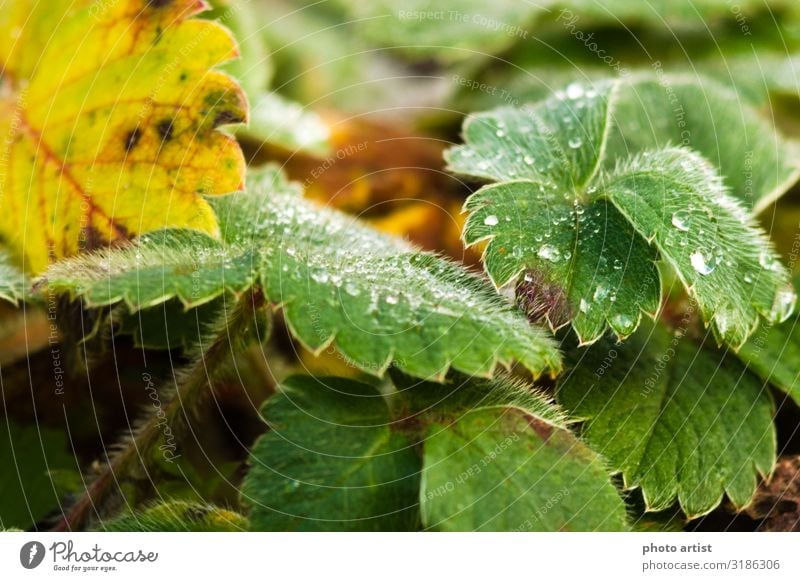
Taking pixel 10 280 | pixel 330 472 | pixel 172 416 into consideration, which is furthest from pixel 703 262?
pixel 10 280

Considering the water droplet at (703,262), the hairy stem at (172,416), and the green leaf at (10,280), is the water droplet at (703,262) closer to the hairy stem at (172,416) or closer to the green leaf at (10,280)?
the hairy stem at (172,416)

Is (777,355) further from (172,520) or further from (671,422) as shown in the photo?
(172,520)

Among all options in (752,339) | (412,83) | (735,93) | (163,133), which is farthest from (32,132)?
(412,83)

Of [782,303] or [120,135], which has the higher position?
[120,135]

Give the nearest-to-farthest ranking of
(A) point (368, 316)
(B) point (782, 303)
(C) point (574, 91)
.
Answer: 1. (A) point (368, 316)
2. (B) point (782, 303)
3. (C) point (574, 91)
